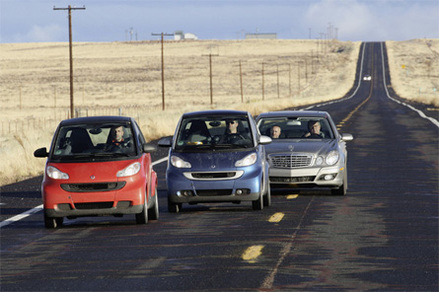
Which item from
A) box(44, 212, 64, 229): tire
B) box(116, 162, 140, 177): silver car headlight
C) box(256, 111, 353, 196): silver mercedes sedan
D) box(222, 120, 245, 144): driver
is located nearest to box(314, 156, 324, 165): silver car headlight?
box(256, 111, 353, 196): silver mercedes sedan

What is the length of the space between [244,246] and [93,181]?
2773 mm

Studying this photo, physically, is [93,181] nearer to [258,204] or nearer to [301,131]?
[258,204]

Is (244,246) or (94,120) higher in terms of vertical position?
(94,120)

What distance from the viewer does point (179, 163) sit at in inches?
596

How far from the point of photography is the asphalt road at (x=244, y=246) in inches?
371

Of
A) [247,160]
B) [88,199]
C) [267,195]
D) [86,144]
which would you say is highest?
[86,144]

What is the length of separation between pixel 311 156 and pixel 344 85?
134421 mm

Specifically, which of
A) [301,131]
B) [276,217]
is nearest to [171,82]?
[301,131]

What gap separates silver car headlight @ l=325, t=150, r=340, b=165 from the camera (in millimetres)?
17422

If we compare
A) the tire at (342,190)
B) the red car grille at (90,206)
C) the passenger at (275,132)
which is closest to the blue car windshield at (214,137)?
the red car grille at (90,206)

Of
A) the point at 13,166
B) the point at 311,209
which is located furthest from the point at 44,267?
the point at 13,166

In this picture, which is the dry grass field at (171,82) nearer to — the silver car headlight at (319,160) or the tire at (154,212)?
the silver car headlight at (319,160)

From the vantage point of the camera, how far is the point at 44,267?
10.4 meters

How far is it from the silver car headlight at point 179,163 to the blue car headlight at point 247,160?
2.51 feet
